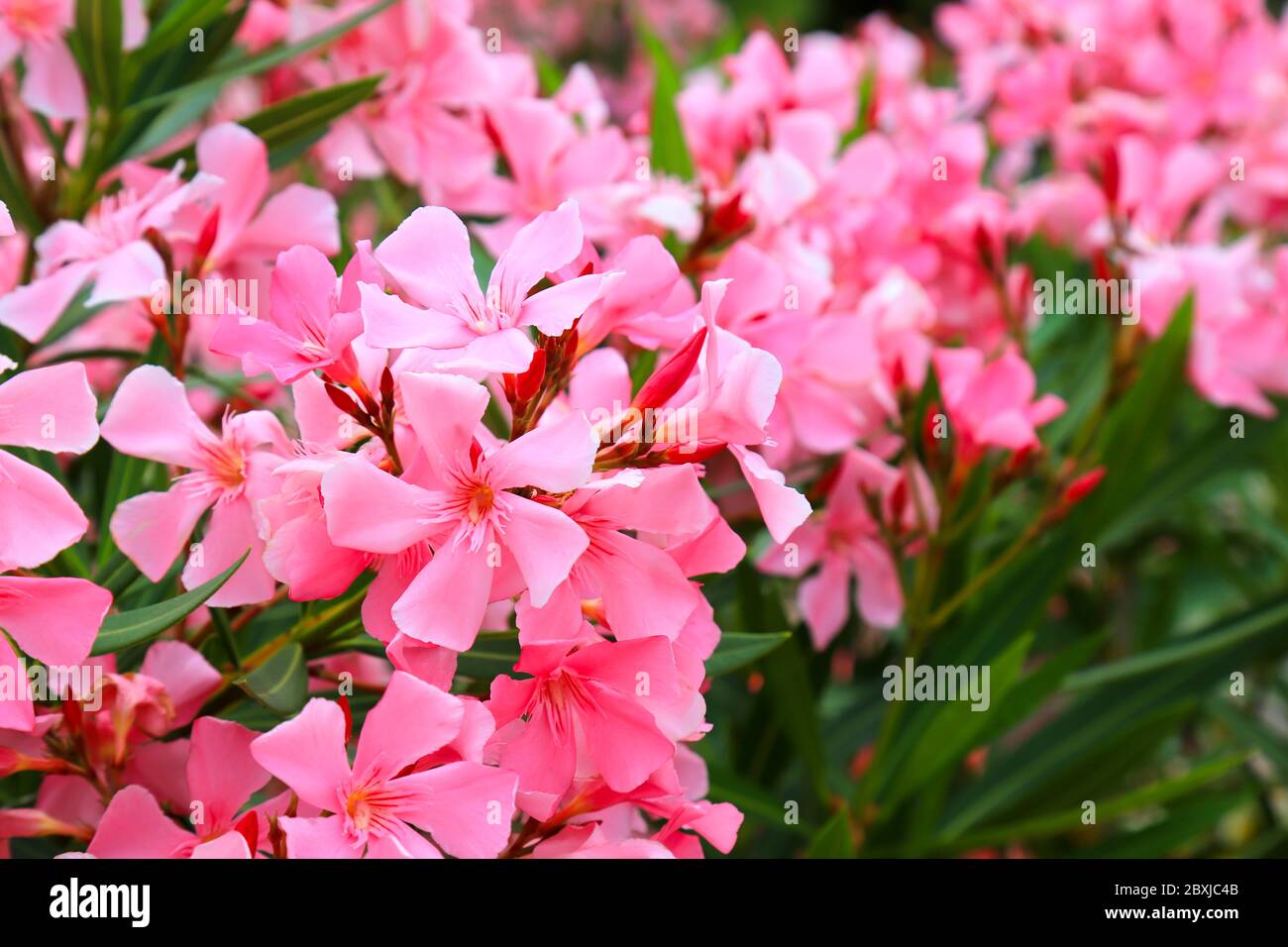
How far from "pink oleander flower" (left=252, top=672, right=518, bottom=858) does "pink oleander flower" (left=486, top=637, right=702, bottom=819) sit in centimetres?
3

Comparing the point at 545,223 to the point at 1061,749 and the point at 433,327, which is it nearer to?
the point at 433,327

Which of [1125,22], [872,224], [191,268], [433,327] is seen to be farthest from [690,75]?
[433,327]

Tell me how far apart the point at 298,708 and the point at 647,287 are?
11.2 inches

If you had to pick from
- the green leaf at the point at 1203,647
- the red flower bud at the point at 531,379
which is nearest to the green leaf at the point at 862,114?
the green leaf at the point at 1203,647

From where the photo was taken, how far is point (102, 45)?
2.88 ft

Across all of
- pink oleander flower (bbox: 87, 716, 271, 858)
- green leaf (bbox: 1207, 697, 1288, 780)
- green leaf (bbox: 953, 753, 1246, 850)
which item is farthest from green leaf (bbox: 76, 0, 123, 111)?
green leaf (bbox: 1207, 697, 1288, 780)

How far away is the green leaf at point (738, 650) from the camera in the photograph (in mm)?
722

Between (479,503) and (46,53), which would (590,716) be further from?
(46,53)

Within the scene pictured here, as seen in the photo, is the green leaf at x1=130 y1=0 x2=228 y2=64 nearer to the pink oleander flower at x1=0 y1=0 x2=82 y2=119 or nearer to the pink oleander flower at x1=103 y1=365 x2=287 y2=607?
the pink oleander flower at x1=0 y1=0 x2=82 y2=119

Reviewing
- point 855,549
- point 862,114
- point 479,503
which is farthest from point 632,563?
point 862,114

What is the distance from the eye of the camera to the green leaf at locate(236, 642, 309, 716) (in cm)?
61

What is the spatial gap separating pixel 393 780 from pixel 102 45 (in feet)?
1.97

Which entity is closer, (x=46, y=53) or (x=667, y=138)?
(x=46, y=53)

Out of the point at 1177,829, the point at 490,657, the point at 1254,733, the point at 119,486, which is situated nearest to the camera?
the point at 490,657
